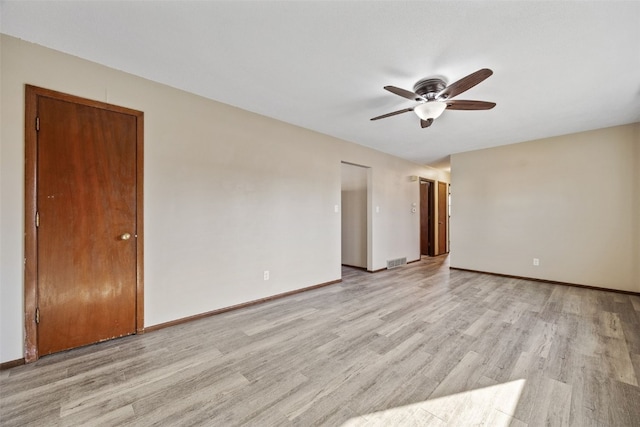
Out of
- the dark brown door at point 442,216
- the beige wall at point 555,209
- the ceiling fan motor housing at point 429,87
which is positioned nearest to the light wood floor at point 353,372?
the beige wall at point 555,209

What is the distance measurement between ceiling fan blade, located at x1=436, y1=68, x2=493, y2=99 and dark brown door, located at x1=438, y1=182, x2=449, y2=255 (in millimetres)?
5443

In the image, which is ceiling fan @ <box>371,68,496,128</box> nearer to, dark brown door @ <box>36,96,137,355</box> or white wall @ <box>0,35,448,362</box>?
white wall @ <box>0,35,448,362</box>

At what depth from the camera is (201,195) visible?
2.80 meters

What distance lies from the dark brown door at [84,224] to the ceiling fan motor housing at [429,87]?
2728 millimetres

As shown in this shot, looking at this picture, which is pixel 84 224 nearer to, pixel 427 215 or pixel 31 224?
pixel 31 224

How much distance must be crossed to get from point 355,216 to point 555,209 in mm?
3391

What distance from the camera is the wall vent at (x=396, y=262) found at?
5.38m

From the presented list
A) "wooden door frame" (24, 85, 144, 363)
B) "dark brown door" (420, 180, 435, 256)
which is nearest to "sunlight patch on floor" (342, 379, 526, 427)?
"wooden door frame" (24, 85, 144, 363)

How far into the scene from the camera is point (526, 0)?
1.56m

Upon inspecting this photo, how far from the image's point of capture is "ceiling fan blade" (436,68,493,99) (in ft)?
6.24

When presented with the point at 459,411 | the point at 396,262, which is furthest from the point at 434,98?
the point at 396,262

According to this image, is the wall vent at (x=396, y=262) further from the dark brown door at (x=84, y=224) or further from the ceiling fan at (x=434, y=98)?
the dark brown door at (x=84, y=224)

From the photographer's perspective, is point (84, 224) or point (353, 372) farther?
point (84, 224)

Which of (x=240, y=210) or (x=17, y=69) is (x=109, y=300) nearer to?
(x=240, y=210)
